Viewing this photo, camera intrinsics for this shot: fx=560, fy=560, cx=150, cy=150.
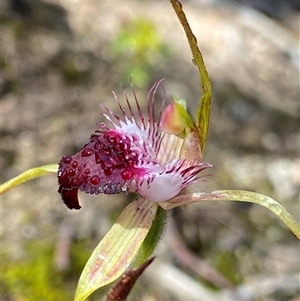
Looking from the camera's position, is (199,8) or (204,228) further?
(199,8)

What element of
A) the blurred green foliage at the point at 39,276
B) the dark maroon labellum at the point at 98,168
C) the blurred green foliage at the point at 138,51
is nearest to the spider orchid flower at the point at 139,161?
the dark maroon labellum at the point at 98,168

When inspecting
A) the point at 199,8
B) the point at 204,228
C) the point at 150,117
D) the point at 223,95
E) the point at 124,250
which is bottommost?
the point at 204,228

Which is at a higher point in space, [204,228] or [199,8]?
[199,8]

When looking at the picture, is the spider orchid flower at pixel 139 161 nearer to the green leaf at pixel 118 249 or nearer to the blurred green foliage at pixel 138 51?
the green leaf at pixel 118 249

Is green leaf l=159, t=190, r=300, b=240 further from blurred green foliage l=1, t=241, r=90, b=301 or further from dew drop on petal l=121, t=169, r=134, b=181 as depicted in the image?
blurred green foliage l=1, t=241, r=90, b=301

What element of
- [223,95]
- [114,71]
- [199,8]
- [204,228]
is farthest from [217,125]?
[199,8]

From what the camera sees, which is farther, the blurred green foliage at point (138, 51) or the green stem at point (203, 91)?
the blurred green foliage at point (138, 51)

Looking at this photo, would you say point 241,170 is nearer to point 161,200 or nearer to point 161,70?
point 161,70

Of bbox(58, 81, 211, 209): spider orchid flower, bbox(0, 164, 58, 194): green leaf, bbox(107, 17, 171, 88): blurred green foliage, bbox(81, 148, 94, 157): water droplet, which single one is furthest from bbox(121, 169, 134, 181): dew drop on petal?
bbox(107, 17, 171, 88): blurred green foliage
